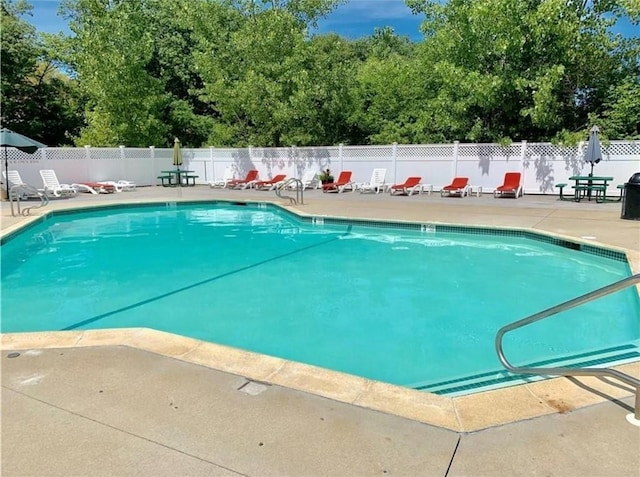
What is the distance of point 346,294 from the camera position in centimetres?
672

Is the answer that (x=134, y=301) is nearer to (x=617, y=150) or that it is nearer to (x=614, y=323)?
→ (x=614, y=323)

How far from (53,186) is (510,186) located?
15131mm

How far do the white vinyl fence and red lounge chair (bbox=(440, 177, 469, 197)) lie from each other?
808 mm

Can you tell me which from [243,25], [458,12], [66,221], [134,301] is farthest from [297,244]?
[243,25]

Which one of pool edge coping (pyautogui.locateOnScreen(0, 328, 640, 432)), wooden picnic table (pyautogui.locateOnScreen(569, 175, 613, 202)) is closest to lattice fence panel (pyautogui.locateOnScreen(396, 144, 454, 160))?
wooden picnic table (pyautogui.locateOnScreen(569, 175, 613, 202))

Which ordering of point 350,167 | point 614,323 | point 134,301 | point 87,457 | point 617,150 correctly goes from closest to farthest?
point 87,457 → point 614,323 → point 134,301 → point 617,150 → point 350,167

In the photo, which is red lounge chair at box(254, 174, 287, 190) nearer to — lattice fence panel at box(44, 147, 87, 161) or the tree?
the tree

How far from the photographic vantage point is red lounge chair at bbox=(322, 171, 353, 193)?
17.6 metres

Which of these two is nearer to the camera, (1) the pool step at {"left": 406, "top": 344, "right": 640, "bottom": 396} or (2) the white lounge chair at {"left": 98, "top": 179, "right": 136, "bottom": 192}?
(1) the pool step at {"left": 406, "top": 344, "right": 640, "bottom": 396}

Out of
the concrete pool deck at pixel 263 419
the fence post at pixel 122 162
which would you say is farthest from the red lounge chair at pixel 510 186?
the fence post at pixel 122 162

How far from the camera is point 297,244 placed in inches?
386

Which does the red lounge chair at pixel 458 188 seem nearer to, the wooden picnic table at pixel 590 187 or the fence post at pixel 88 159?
the wooden picnic table at pixel 590 187

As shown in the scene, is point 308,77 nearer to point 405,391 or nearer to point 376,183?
point 376,183

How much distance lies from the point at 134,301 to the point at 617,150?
13950 mm
